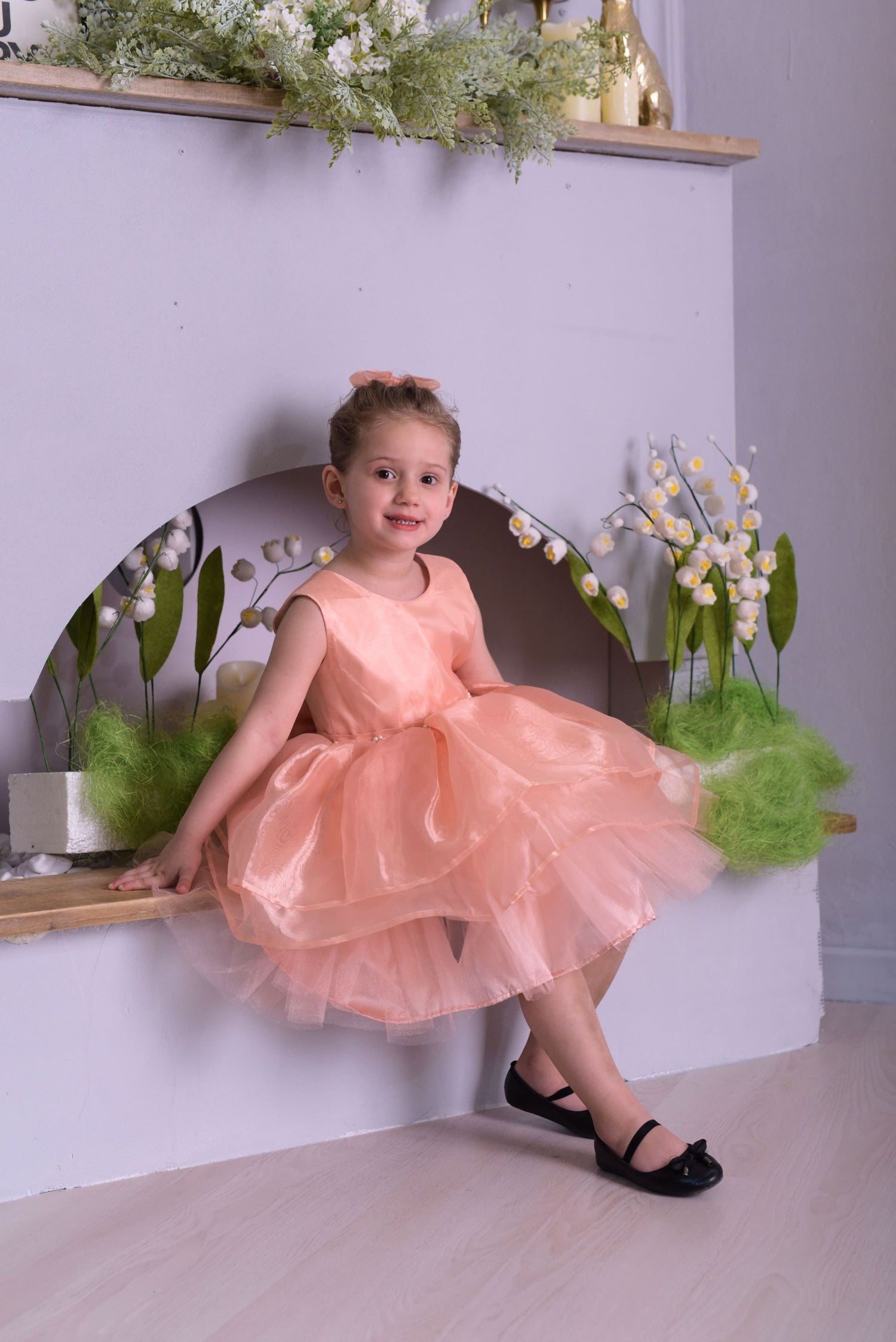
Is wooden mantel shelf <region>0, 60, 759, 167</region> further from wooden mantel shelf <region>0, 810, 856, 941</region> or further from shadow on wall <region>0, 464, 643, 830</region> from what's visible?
wooden mantel shelf <region>0, 810, 856, 941</region>

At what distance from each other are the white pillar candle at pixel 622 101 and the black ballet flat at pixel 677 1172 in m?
1.42

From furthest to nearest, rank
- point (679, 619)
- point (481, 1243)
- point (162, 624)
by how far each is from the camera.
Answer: point (679, 619)
point (162, 624)
point (481, 1243)

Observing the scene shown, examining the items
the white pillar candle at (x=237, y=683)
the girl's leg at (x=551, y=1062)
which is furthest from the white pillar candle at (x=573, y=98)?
the girl's leg at (x=551, y=1062)

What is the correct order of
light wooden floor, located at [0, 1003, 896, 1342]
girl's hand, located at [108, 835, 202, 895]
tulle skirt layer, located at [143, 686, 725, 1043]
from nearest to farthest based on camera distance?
light wooden floor, located at [0, 1003, 896, 1342] → tulle skirt layer, located at [143, 686, 725, 1043] → girl's hand, located at [108, 835, 202, 895]

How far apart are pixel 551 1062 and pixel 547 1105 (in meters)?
0.06

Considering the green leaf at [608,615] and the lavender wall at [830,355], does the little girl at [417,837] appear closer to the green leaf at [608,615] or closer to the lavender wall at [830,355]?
the green leaf at [608,615]

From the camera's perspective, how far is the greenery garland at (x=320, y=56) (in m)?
1.50

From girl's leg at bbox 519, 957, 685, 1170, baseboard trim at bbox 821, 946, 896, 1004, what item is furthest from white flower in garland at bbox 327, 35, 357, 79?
baseboard trim at bbox 821, 946, 896, 1004

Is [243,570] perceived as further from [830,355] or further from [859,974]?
[859,974]

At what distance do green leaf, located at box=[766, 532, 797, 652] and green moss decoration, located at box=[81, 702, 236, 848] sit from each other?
877 mm

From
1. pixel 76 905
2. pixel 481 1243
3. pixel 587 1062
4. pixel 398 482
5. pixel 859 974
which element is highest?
pixel 398 482

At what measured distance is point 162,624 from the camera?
1.71 meters

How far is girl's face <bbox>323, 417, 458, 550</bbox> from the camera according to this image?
1583 millimetres

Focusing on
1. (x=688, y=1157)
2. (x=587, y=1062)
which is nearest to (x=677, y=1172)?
(x=688, y=1157)
